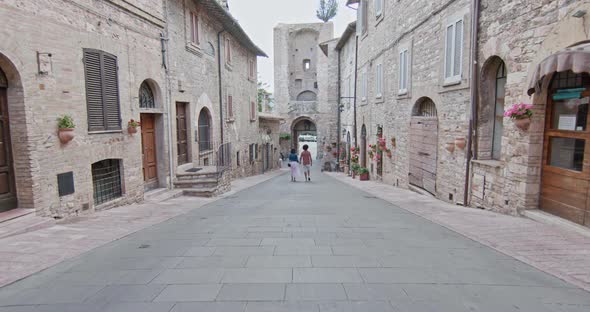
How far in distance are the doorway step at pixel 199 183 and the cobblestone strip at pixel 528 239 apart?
18.8 ft

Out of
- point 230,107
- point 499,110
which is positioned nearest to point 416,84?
point 499,110

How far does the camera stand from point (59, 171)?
6238mm

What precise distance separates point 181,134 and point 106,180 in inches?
154

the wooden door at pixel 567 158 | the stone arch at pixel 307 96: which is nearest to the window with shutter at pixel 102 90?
the wooden door at pixel 567 158

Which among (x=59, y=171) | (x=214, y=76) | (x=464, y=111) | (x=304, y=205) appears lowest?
(x=304, y=205)

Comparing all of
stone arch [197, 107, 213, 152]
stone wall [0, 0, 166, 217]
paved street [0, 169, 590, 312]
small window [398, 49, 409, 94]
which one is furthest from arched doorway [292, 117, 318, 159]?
paved street [0, 169, 590, 312]

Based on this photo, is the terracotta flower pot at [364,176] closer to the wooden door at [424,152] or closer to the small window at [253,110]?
the wooden door at [424,152]

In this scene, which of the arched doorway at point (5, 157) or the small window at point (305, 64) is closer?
the arched doorway at point (5, 157)

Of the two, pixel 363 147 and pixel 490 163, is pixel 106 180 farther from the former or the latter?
pixel 363 147

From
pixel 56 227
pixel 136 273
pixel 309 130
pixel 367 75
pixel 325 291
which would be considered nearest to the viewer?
pixel 325 291

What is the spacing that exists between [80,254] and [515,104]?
6951mm

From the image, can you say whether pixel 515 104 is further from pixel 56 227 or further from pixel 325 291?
pixel 56 227

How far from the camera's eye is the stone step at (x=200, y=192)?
10117 millimetres

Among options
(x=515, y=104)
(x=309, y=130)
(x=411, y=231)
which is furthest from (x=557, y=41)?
(x=309, y=130)
